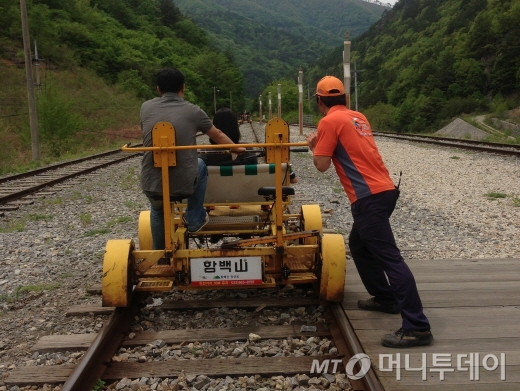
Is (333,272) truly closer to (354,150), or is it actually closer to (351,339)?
(351,339)

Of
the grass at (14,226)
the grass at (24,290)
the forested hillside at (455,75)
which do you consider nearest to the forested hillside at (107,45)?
the forested hillside at (455,75)

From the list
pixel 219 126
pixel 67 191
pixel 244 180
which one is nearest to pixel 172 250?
pixel 244 180

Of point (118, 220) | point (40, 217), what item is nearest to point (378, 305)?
point (118, 220)

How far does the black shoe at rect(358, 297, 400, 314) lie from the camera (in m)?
4.26

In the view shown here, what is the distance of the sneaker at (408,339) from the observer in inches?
140

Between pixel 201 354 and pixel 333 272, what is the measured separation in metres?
1.23

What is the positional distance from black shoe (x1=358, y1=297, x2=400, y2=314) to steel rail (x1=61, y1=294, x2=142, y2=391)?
1858mm

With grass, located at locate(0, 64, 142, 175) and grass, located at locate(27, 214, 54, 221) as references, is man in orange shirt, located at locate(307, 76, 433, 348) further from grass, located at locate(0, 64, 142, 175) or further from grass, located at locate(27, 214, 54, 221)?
grass, located at locate(0, 64, 142, 175)

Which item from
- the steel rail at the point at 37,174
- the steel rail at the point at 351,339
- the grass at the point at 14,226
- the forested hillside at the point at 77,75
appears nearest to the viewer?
the steel rail at the point at 351,339

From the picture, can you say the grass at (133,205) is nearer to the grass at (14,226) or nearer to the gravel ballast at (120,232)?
the gravel ballast at (120,232)

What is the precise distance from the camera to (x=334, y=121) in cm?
375

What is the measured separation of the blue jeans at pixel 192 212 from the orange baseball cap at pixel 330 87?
1.30 m

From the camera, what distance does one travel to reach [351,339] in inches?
144

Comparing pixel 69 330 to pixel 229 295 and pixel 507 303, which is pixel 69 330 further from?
pixel 507 303
